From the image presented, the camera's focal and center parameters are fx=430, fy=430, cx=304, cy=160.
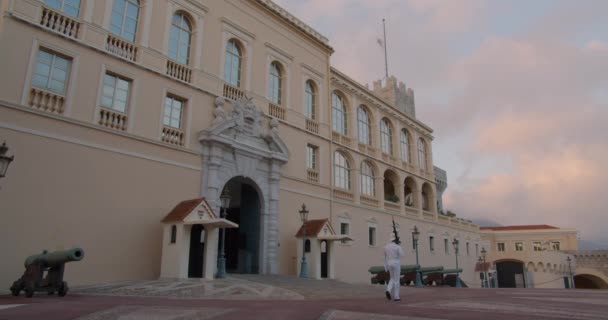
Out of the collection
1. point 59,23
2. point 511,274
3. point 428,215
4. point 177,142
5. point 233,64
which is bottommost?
point 511,274

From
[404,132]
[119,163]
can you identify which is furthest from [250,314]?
[404,132]

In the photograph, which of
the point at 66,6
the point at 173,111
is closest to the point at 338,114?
the point at 173,111

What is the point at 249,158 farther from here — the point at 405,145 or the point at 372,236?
the point at 405,145

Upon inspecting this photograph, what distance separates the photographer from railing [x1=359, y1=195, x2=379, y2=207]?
1064 inches

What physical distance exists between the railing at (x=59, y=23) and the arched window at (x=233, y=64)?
6.68 m

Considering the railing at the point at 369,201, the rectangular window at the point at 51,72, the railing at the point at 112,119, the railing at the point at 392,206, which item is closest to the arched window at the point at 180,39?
the railing at the point at 112,119

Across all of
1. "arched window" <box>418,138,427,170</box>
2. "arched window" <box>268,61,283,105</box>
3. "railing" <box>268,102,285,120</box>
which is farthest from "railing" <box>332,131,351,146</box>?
"arched window" <box>418,138,427,170</box>

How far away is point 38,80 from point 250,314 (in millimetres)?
11002

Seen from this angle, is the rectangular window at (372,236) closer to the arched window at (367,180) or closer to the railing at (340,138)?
the arched window at (367,180)

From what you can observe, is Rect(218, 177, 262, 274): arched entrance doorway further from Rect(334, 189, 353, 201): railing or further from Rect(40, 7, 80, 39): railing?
Rect(40, 7, 80, 39): railing

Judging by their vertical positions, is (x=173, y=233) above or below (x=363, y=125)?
below

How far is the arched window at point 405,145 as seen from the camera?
109 feet

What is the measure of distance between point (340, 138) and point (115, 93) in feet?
46.3

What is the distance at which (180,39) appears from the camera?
717 inches
